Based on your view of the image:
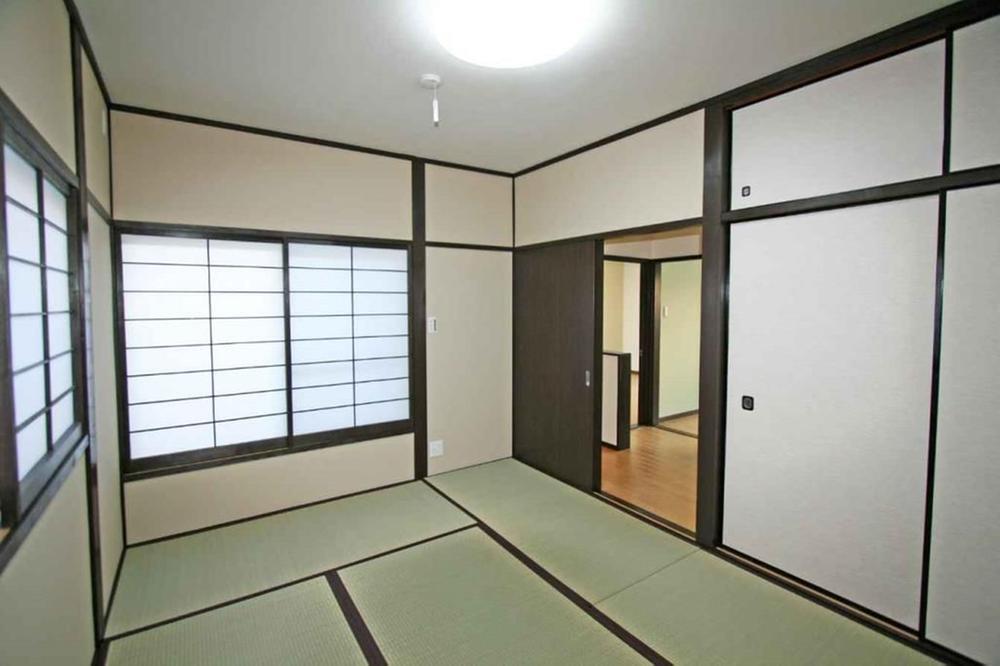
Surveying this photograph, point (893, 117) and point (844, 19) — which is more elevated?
point (844, 19)

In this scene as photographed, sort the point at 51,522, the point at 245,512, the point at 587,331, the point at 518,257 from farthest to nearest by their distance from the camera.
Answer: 1. the point at 518,257
2. the point at 587,331
3. the point at 245,512
4. the point at 51,522

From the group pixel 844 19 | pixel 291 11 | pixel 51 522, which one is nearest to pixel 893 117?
pixel 844 19

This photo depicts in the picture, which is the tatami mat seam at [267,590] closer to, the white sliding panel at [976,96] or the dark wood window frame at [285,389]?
the dark wood window frame at [285,389]

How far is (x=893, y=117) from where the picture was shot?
2.21 m

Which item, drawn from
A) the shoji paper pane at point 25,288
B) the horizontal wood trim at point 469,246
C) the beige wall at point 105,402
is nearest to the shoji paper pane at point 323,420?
the beige wall at point 105,402

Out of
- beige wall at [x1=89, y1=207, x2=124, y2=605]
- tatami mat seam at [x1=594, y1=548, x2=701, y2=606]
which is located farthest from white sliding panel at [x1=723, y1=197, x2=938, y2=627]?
beige wall at [x1=89, y1=207, x2=124, y2=605]

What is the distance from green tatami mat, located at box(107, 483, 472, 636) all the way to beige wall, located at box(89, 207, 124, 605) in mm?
177

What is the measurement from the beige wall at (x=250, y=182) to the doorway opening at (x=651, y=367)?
2.46 metres

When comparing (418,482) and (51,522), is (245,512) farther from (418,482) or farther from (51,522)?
(51,522)

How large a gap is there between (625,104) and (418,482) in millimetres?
3380

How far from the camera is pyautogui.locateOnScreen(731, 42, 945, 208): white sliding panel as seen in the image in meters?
2.12

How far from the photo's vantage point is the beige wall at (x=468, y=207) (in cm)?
425

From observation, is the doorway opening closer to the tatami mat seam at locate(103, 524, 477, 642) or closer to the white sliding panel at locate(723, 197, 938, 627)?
the white sliding panel at locate(723, 197, 938, 627)

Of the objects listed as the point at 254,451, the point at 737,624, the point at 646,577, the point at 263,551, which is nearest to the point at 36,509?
the point at 263,551
